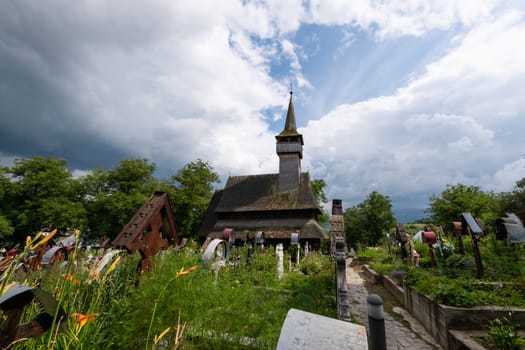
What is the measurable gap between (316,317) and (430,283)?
5.06 m

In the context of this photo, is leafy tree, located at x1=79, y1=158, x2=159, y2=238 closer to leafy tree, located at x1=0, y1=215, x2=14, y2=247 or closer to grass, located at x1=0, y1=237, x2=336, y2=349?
leafy tree, located at x1=0, y1=215, x2=14, y2=247

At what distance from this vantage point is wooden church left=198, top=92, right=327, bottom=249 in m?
22.7

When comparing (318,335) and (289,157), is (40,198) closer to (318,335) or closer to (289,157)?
(289,157)

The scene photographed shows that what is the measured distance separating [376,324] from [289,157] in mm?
26441

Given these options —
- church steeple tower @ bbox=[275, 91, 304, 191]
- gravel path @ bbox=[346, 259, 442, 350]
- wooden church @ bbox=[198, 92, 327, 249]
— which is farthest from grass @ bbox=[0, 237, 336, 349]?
church steeple tower @ bbox=[275, 91, 304, 191]

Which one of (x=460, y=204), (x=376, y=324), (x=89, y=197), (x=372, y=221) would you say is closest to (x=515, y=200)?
(x=460, y=204)

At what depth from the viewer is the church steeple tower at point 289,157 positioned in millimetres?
27359

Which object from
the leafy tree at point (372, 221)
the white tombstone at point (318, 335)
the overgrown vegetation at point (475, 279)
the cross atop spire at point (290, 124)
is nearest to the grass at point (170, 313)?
the white tombstone at point (318, 335)

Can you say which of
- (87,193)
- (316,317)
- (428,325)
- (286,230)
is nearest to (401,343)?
(428,325)

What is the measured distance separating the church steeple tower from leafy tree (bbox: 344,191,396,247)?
21.6m

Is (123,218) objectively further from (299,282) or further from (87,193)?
(299,282)

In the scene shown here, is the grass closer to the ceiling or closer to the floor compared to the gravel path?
closer to the ceiling

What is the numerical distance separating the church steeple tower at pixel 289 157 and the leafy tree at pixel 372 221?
70.9ft

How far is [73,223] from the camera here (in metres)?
23.6
